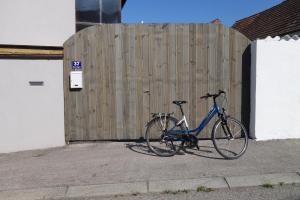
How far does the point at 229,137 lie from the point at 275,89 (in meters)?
1.71

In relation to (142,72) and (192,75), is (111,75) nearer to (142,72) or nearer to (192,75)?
(142,72)

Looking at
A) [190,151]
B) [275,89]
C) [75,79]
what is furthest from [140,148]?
[275,89]

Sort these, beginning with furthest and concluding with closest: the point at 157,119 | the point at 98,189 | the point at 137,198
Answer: the point at 157,119 → the point at 98,189 → the point at 137,198

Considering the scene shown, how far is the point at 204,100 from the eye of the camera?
752 centimetres

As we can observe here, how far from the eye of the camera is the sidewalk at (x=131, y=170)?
506 centimetres

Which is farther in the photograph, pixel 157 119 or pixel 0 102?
pixel 0 102

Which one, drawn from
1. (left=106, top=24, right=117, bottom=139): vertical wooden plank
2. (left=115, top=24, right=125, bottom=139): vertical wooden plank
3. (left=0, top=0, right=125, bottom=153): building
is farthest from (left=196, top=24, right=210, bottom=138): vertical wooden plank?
(left=0, top=0, right=125, bottom=153): building

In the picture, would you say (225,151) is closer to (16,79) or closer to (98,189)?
(98,189)

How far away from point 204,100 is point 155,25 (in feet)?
5.98

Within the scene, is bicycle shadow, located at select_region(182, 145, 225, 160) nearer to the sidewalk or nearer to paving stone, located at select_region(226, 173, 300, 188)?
A: the sidewalk

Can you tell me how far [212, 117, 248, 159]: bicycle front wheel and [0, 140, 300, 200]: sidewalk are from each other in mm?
148

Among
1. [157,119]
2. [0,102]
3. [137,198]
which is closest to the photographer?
[137,198]

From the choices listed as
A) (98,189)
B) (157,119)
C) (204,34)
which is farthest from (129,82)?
(98,189)

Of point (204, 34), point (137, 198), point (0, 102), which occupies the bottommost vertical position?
point (137, 198)
